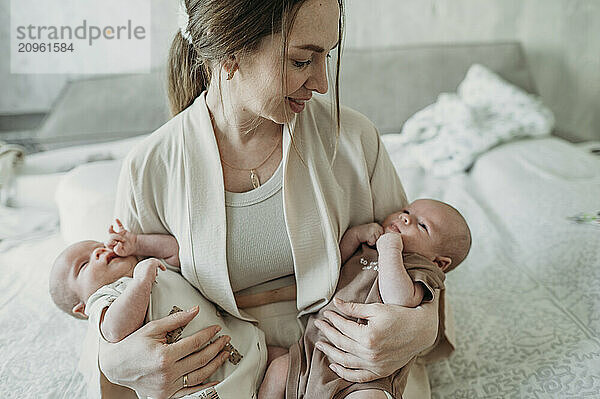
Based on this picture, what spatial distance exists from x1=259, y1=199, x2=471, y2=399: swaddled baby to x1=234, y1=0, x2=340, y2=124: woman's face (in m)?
0.32

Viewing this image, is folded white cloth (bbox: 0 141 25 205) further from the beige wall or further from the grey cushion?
the beige wall

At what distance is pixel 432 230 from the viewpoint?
1257mm

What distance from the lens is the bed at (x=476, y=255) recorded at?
4.32 feet

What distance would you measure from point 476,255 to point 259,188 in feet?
2.81

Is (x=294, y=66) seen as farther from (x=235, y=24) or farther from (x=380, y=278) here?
(x=380, y=278)

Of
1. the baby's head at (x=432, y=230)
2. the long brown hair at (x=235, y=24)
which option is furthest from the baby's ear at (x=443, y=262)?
the long brown hair at (x=235, y=24)

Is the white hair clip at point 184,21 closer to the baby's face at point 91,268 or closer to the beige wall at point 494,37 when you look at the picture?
the baby's face at point 91,268

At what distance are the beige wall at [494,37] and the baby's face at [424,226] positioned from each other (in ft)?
5.39

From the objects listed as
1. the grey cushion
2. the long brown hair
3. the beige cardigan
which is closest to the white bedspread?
the beige cardigan

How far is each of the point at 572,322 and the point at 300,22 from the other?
3.22 ft

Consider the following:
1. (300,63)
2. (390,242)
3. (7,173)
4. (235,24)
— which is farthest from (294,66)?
(7,173)

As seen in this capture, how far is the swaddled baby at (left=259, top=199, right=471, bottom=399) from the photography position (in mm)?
1097

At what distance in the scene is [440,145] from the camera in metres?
2.36

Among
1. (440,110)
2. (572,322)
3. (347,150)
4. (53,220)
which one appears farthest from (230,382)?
(440,110)
